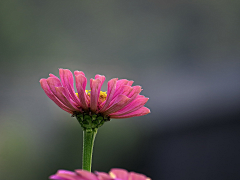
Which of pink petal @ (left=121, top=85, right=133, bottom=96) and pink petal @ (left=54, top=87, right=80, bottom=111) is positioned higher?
pink petal @ (left=121, top=85, right=133, bottom=96)

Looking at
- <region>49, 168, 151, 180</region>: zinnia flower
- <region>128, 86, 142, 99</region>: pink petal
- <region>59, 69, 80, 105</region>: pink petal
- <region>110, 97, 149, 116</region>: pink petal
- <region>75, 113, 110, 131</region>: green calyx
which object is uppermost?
<region>59, 69, 80, 105</region>: pink petal

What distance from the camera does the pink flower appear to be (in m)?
0.22

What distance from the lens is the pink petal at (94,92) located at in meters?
0.22

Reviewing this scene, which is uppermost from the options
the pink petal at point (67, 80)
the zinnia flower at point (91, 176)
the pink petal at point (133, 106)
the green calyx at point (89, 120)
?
the pink petal at point (67, 80)

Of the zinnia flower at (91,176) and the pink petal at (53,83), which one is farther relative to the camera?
the pink petal at (53,83)

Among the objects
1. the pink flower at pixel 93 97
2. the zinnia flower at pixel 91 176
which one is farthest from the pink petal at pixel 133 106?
the zinnia flower at pixel 91 176

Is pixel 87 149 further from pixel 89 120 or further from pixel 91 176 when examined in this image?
pixel 91 176

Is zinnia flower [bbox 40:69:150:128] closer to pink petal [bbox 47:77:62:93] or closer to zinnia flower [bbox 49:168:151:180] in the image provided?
pink petal [bbox 47:77:62:93]

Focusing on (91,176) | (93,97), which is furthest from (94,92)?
(91,176)

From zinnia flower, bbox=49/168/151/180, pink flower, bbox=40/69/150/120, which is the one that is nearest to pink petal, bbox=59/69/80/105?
pink flower, bbox=40/69/150/120

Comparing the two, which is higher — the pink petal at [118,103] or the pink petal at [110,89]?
the pink petal at [110,89]

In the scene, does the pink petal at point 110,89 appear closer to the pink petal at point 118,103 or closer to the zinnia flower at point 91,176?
the pink petal at point 118,103

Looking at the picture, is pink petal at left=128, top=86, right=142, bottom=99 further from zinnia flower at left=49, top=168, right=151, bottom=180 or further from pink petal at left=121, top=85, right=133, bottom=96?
zinnia flower at left=49, top=168, right=151, bottom=180

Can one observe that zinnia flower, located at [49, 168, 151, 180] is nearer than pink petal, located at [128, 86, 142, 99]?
Yes
